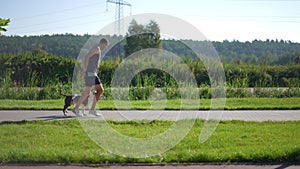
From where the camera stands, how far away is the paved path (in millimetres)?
9590

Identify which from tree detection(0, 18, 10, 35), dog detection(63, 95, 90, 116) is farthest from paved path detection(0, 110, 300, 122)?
tree detection(0, 18, 10, 35)

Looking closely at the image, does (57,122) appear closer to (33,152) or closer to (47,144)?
(47,144)

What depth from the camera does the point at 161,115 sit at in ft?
33.8

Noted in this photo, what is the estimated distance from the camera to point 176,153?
6152 mm

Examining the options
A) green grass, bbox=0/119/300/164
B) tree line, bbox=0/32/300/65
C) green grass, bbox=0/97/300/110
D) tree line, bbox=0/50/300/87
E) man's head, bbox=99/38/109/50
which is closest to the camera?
green grass, bbox=0/119/300/164

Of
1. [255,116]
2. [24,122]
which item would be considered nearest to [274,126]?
[255,116]

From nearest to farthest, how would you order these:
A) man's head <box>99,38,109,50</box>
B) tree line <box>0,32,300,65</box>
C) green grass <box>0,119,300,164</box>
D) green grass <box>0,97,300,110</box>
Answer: green grass <box>0,119,300,164</box>, man's head <box>99,38,109,50</box>, green grass <box>0,97,300,110</box>, tree line <box>0,32,300,65</box>

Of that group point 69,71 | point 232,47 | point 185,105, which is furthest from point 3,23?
point 232,47

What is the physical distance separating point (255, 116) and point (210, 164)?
5.17 metres

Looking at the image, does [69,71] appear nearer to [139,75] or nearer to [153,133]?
[139,75]

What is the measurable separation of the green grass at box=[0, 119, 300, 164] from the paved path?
0.94 meters

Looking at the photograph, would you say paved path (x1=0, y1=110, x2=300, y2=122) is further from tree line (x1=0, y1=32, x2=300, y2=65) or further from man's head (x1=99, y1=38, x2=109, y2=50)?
tree line (x1=0, y1=32, x2=300, y2=65)

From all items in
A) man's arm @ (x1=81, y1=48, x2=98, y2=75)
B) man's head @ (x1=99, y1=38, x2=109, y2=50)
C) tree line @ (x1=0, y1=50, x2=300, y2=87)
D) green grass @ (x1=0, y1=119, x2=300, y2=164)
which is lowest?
green grass @ (x1=0, y1=119, x2=300, y2=164)

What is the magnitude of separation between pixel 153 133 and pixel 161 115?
2.70 m
